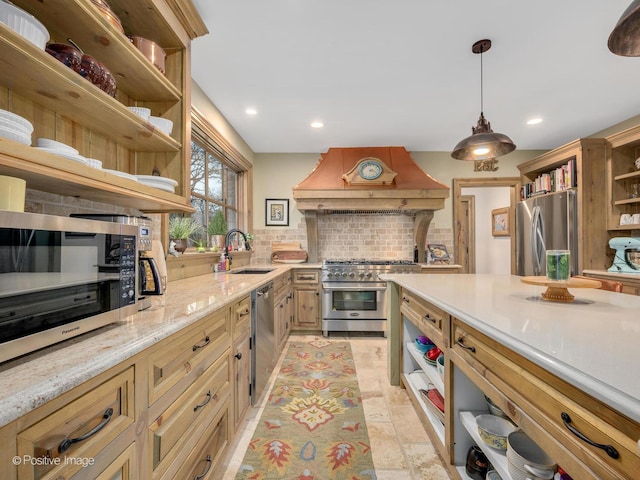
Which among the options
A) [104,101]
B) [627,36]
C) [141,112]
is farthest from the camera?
[141,112]

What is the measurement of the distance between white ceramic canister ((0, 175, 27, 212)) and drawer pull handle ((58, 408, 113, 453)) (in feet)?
1.87

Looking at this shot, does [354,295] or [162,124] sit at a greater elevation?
[162,124]

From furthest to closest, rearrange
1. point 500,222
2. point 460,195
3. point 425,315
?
point 500,222
point 460,195
point 425,315

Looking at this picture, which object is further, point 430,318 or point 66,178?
point 430,318

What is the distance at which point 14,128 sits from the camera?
78 cm

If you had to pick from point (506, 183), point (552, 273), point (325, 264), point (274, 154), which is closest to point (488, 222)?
point (506, 183)

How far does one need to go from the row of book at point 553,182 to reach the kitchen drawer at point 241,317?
3853mm

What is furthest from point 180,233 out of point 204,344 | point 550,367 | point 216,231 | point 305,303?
point 550,367

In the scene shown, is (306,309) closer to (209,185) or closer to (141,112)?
(209,185)

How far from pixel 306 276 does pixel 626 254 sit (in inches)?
136

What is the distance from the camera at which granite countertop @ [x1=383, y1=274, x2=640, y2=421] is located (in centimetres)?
54

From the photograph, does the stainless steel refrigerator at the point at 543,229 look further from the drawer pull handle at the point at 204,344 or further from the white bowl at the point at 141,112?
the white bowl at the point at 141,112

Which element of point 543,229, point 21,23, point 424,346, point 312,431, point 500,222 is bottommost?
point 312,431

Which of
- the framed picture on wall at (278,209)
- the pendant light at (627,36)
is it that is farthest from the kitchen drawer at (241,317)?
the framed picture on wall at (278,209)
